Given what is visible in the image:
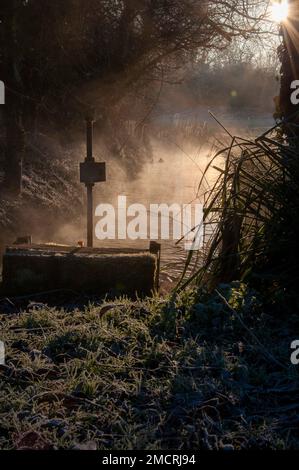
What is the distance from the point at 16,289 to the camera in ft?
15.8

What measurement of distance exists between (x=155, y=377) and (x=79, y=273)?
88.2 inches

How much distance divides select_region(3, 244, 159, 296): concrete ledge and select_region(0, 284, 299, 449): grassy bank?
3.43ft

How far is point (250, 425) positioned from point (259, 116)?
49.0 metres

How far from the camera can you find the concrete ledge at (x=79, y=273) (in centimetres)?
476

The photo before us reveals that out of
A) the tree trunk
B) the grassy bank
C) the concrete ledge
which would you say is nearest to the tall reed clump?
the grassy bank

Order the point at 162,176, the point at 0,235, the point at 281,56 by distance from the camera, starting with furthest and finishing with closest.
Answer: the point at 162,176 → the point at 0,235 → the point at 281,56

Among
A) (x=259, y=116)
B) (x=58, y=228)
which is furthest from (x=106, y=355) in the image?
(x=259, y=116)

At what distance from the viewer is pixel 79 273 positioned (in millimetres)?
4801

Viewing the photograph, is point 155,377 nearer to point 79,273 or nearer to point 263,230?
point 263,230

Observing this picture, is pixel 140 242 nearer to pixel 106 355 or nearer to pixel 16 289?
pixel 16 289

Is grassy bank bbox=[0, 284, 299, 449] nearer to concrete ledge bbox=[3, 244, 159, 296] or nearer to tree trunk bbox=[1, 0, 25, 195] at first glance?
concrete ledge bbox=[3, 244, 159, 296]

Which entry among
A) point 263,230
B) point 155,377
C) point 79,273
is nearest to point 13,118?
point 79,273

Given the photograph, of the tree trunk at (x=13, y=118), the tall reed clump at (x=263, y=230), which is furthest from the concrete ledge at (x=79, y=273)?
the tree trunk at (x=13, y=118)

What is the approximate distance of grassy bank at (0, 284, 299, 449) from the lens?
2209mm
